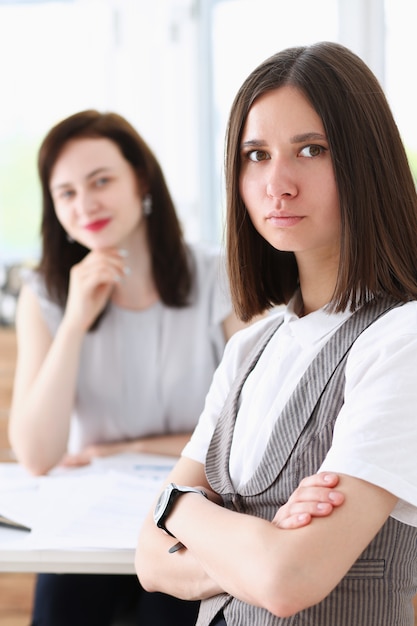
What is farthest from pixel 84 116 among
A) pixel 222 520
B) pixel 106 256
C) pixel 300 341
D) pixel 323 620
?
pixel 323 620

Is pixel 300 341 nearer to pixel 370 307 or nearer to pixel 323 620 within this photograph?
pixel 370 307

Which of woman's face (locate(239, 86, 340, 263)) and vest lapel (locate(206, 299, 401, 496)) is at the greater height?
woman's face (locate(239, 86, 340, 263))

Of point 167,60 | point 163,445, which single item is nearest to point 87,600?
point 163,445

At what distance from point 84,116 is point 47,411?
2.41 feet

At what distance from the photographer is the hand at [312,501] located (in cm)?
92

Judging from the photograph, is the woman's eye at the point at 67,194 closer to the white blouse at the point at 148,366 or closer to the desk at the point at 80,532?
the white blouse at the point at 148,366

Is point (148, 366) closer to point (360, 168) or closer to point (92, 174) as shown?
point (92, 174)

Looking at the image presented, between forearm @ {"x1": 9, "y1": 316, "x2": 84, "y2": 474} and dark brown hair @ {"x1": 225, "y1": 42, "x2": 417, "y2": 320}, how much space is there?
966mm

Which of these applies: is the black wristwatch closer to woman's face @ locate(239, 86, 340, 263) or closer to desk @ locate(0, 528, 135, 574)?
desk @ locate(0, 528, 135, 574)

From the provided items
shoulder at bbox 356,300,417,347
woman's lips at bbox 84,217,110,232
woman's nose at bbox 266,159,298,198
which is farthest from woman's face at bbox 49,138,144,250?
shoulder at bbox 356,300,417,347

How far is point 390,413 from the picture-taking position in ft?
3.09

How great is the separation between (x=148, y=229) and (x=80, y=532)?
98cm

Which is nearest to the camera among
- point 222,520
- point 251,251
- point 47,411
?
point 222,520

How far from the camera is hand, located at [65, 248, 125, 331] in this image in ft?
6.45
